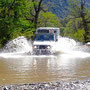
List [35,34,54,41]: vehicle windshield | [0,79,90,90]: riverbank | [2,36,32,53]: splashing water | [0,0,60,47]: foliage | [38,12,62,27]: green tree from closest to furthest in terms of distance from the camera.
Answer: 1. [0,79,90,90]: riverbank
2. [35,34,54,41]: vehicle windshield
3. [2,36,32,53]: splashing water
4. [0,0,60,47]: foliage
5. [38,12,62,27]: green tree

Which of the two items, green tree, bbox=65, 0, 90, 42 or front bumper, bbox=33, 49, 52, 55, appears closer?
front bumper, bbox=33, 49, 52, 55

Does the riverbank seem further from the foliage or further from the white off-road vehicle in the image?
the foliage

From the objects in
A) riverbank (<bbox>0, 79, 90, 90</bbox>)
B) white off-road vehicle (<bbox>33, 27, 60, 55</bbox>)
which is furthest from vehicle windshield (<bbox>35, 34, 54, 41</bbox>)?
riverbank (<bbox>0, 79, 90, 90</bbox>)

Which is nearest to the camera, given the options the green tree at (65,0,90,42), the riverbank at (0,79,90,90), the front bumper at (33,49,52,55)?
the riverbank at (0,79,90,90)

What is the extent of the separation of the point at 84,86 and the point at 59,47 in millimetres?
20192

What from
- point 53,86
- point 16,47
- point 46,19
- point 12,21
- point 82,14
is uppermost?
point 82,14

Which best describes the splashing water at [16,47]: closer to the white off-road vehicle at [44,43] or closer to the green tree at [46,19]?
the white off-road vehicle at [44,43]

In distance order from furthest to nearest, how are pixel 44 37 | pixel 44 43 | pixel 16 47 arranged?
pixel 16 47 < pixel 44 37 < pixel 44 43

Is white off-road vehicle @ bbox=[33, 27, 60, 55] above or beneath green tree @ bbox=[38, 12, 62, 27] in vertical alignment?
beneath

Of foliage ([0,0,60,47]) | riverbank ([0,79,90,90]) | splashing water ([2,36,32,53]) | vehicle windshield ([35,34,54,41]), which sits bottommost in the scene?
splashing water ([2,36,32,53])

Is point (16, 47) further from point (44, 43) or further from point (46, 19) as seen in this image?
point (46, 19)

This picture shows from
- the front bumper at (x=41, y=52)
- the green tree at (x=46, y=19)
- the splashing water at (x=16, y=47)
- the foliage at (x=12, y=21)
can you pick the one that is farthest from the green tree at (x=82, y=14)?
the front bumper at (x=41, y=52)

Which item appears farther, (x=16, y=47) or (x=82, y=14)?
(x=82, y=14)

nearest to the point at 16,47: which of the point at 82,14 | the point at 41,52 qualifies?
the point at 41,52
